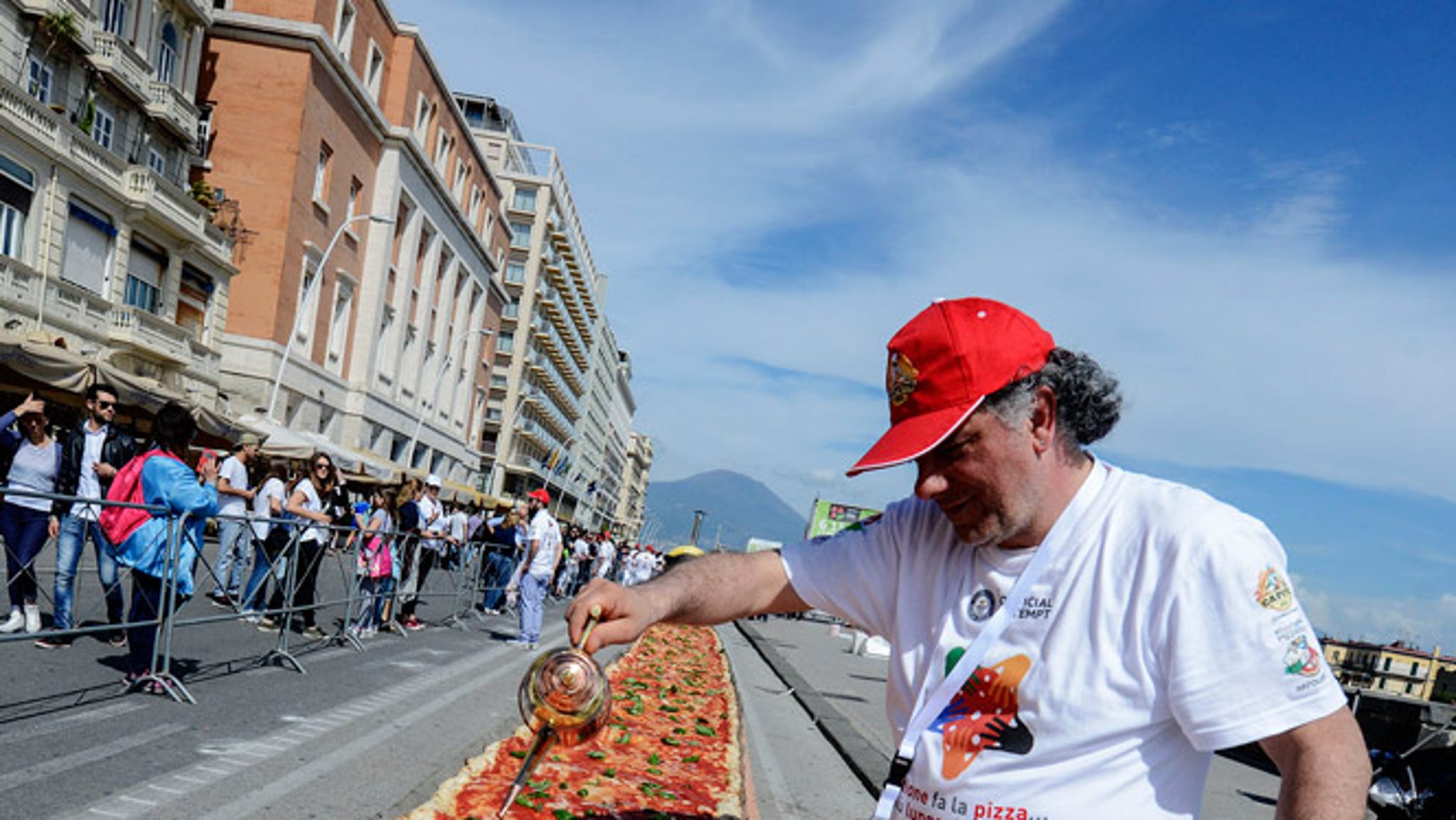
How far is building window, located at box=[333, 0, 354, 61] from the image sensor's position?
40469mm

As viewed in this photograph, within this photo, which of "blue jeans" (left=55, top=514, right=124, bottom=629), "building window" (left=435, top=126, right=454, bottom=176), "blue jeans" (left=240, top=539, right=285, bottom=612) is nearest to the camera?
"blue jeans" (left=55, top=514, right=124, bottom=629)

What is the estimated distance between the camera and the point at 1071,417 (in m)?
2.25

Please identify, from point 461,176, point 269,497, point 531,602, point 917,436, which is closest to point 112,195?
point 269,497

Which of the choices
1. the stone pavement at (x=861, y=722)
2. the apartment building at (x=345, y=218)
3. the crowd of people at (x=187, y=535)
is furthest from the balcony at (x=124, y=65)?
the stone pavement at (x=861, y=722)

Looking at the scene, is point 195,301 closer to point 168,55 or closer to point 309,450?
point 168,55

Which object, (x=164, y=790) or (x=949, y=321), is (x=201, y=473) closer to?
(x=164, y=790)

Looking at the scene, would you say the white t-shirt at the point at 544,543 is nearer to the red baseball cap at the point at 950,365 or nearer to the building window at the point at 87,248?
the red baseball cap at the point at 950,365

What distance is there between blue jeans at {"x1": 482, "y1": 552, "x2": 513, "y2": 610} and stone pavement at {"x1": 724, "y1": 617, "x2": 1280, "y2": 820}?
5070mm

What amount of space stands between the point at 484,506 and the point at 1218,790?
42688 mm

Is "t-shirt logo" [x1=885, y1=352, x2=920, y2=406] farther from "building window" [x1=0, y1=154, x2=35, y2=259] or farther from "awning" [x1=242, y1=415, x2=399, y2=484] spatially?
"building window" [x1=0, y1=154, x2=35, y2=259]

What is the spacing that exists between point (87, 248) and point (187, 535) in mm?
24317

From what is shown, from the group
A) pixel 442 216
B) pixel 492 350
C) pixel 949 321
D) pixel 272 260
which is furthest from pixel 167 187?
pixel 492 350

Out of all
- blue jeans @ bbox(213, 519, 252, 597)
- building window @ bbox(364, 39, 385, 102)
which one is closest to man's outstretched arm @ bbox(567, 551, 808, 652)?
blue jeans @ bbox(213, 519, 252, 597)

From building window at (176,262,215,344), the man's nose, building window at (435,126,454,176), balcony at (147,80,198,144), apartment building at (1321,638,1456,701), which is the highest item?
building window at (435,126,454,176)
